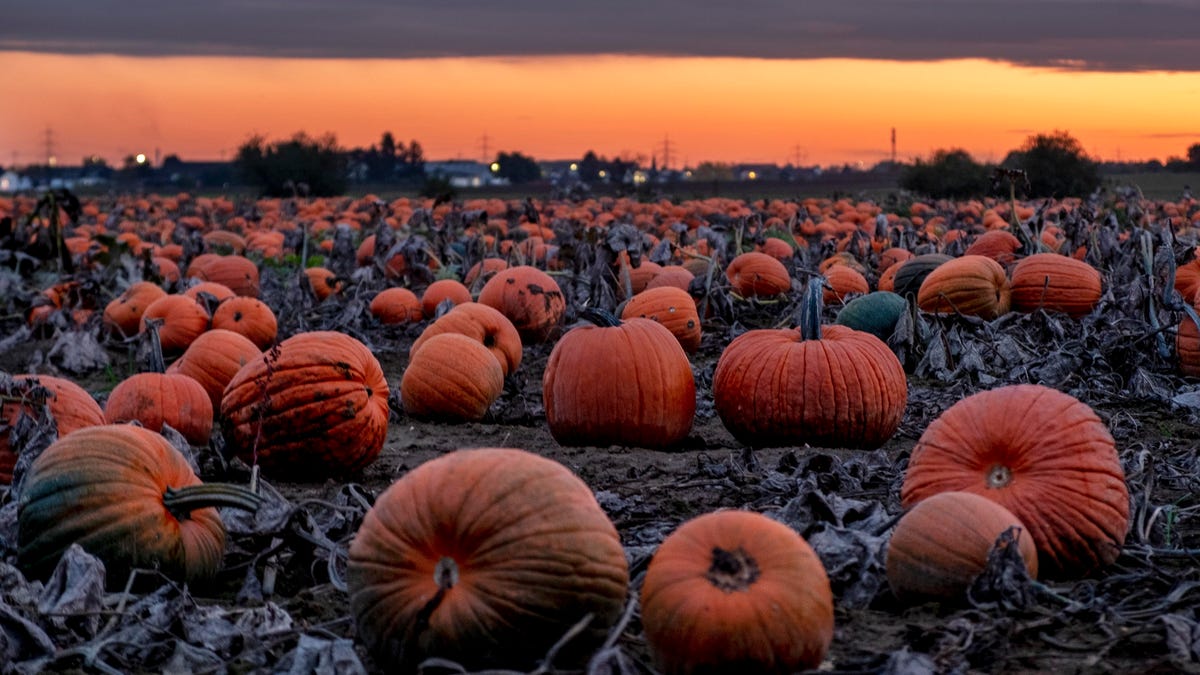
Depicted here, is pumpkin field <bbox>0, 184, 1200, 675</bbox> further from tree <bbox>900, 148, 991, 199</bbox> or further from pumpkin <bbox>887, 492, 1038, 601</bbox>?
tree <bbox>900, 148, 991, 199</bbox>

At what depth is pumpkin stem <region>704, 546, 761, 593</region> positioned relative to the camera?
320 cm

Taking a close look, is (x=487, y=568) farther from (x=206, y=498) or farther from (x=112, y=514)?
(x=112, y=514)

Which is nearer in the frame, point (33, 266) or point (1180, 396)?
point (1180, 396)

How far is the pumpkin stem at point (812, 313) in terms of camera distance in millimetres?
6590

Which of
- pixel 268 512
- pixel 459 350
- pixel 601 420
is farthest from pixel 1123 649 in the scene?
pixel 459 350

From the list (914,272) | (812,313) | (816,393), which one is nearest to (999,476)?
(816,393)

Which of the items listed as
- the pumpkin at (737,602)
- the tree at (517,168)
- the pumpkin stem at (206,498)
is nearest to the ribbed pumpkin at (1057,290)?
the pumpkin stem at (206,498)

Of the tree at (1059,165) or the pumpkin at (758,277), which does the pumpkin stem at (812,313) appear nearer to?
the pumpkin at (758,277)

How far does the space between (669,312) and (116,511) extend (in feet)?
18.3

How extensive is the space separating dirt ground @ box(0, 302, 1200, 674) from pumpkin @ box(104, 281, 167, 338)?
5.51 metres

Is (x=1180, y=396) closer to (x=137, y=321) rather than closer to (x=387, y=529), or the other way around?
(x=387, y=529)

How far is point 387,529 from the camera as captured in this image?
11.1 ft

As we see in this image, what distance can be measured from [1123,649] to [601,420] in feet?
11.2

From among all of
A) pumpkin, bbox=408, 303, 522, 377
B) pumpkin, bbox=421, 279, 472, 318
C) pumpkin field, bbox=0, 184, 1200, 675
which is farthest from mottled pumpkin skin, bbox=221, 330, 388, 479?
pumpkin, bbox=421, 279, 472, 318
